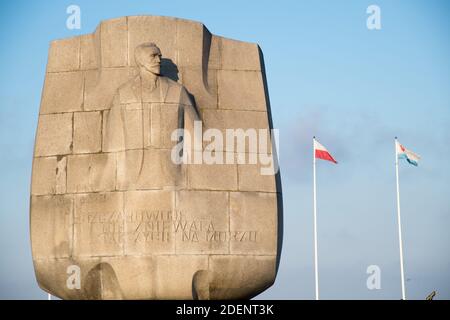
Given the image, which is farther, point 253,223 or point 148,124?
point 253,223

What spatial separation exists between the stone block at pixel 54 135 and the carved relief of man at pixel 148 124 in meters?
1.14

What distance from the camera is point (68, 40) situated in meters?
25.1

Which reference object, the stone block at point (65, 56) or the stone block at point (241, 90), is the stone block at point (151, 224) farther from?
the stone block at point (65, 56)

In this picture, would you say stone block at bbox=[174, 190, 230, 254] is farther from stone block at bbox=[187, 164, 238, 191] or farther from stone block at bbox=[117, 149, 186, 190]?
stone block at bbox=[117, 149, 186, 190]

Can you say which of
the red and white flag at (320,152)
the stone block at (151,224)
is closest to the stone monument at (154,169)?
the stone block at (151,224)

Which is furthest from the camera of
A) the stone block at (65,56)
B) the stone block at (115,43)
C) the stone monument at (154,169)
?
the stone block at (65,56)

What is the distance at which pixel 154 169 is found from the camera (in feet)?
75.8

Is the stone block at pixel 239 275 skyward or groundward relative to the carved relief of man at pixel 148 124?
groundward

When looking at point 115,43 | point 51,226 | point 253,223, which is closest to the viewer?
point 253,223

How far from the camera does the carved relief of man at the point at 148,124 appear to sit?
75.9ft

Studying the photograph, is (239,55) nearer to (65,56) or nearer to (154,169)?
(154,169)

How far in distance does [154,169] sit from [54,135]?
2609 mm

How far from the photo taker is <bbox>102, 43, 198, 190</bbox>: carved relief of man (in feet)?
75.9

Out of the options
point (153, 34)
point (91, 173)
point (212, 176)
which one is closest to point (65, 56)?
point (153, 34)
